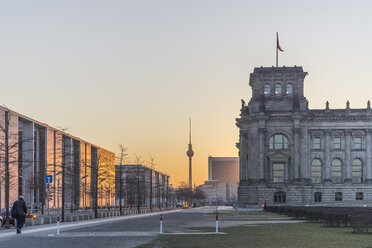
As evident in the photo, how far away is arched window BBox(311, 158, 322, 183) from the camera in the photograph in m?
135

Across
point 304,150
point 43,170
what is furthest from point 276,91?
point 43,170

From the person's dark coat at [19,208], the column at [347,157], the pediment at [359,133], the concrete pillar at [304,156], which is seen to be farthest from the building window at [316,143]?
the person's dark coat at [19,208]

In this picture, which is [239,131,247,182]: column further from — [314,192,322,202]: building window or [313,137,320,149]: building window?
[314,192,322,202]: building window

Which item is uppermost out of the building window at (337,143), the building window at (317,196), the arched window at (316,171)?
the building window at (337,143)

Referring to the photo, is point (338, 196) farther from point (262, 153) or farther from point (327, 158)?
point (262, 153)

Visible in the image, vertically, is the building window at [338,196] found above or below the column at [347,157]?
below

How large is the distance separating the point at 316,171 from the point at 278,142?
33.8ft

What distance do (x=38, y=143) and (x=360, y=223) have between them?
126 meters

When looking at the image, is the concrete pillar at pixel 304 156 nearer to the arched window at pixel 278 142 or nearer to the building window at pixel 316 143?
the building window at pixel 316 143

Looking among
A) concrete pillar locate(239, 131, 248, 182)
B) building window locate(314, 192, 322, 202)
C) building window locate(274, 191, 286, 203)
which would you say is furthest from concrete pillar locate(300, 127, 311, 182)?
concrete pillar locate(239, 131, 248, 182)

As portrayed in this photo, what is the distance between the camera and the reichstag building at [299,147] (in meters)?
131


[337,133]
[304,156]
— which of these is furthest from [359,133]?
[304,156]

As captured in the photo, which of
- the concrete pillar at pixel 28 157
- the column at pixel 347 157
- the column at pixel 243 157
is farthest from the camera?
the concrete pillar at pixel 28 157

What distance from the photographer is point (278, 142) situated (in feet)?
440
